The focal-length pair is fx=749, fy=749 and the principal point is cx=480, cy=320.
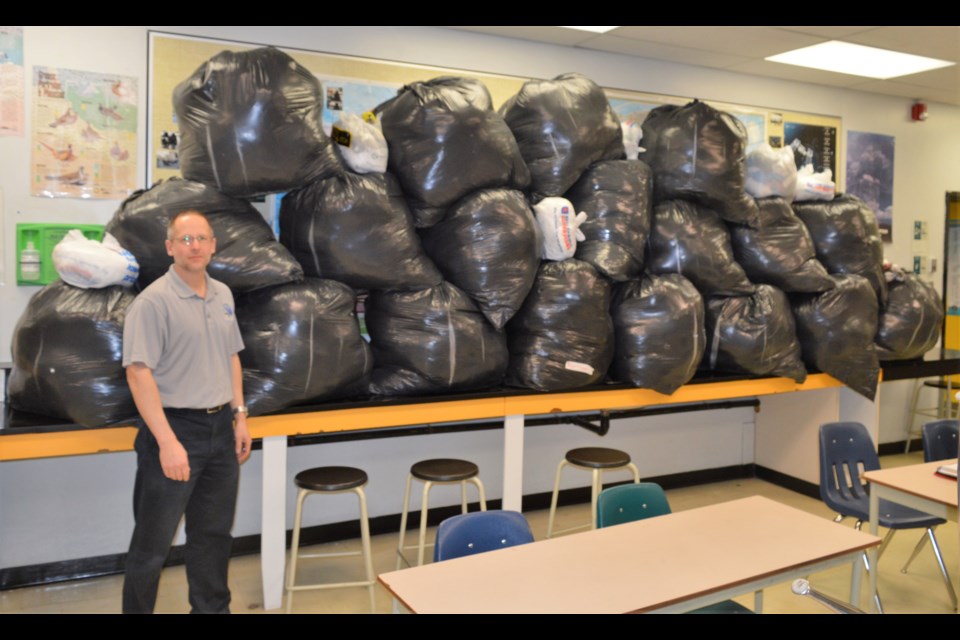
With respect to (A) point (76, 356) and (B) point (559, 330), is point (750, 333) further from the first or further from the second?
(A) point (76, 356)

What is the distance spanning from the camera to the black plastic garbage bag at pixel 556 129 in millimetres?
3504

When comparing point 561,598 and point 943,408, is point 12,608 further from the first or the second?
point 943,408

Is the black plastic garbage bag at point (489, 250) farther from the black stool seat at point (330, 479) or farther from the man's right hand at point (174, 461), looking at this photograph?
the man's right hand at point (174, 461)

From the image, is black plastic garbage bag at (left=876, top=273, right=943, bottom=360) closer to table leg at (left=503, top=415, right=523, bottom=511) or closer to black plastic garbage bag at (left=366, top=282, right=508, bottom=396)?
table leg at (left=503, top=415, right=523, bottom=511)

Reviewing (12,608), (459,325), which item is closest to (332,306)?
(459,325)

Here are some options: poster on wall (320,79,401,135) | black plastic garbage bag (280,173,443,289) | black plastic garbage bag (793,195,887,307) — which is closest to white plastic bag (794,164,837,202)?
black plastic garbage bag (793,195,887,307)

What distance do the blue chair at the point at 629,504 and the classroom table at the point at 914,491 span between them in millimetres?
876

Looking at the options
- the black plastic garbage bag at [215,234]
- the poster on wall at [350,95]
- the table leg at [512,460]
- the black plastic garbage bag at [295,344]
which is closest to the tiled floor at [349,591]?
the table leg at [512,460]

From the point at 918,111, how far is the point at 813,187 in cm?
237

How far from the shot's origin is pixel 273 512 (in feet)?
9.87

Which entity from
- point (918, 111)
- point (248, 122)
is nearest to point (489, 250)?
point (248, 122)

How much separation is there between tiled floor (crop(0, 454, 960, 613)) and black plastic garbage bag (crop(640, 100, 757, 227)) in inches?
74.9

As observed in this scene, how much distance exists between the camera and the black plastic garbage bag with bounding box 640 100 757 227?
3799 millimetres
